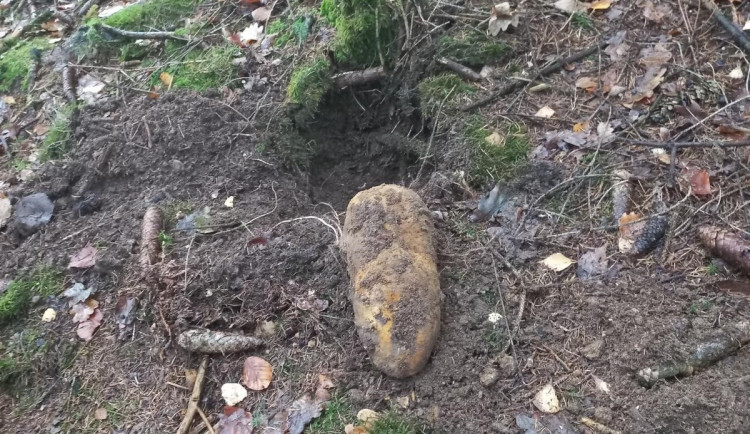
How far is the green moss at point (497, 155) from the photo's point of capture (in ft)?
A: 9.34

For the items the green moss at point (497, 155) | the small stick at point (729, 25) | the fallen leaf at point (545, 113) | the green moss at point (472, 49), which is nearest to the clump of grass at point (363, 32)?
the green moss at point (472, 49)

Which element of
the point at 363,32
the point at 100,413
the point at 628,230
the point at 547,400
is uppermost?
the point at 363,32

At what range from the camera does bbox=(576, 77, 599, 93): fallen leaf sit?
3.11m

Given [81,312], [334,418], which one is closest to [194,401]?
[334,418]

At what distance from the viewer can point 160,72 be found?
4.02m

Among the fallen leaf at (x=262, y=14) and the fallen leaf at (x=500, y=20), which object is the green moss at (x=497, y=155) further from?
the fallen leaf at (x=262, y=14)

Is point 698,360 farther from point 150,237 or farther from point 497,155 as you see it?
point 150,237

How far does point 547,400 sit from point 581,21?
8.26 ft

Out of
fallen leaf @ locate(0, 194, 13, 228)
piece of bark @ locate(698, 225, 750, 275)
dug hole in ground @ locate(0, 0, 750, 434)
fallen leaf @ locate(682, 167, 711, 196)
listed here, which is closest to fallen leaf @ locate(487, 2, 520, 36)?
dug hole in ground @ locate(0, 0, 750, 434)

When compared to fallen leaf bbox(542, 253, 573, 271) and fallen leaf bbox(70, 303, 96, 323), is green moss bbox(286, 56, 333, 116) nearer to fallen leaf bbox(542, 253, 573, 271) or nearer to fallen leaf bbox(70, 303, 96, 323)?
fallen leaf bbox(70, 303, 96, 323)

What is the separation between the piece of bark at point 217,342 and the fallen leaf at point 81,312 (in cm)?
71

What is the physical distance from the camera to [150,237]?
2.97m

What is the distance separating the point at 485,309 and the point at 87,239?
2.42m

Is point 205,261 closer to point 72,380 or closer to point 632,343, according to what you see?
point 72,380
